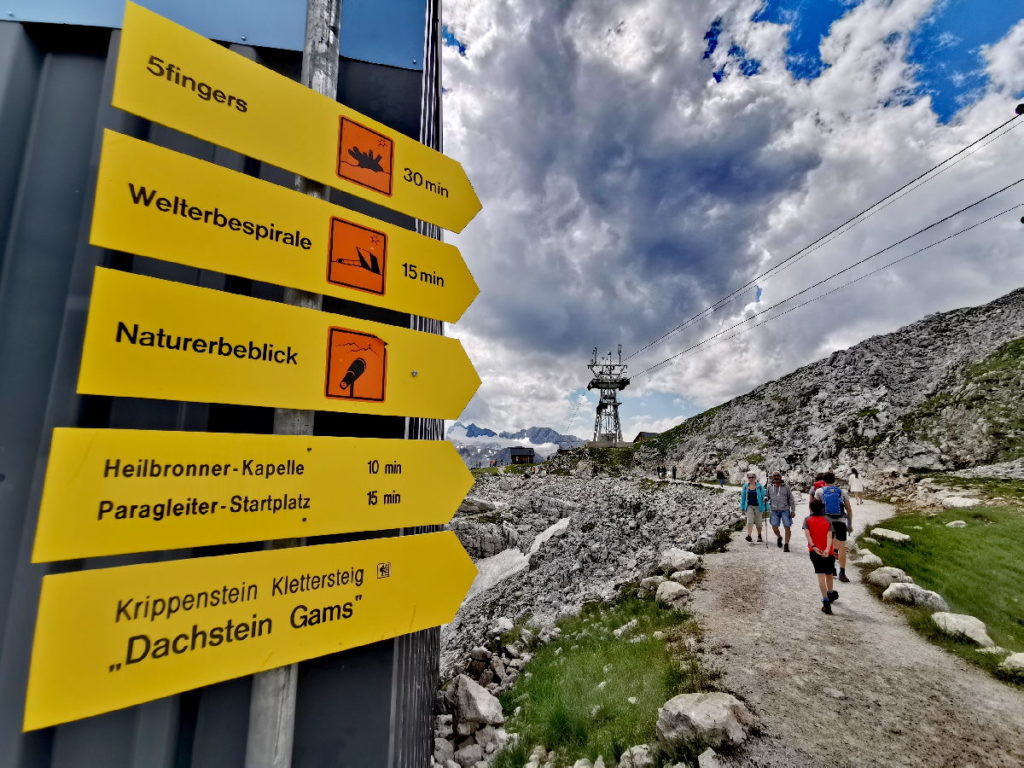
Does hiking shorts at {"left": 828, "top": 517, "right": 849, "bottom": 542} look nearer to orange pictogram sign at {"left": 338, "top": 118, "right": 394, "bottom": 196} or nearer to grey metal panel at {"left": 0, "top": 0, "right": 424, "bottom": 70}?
orange pictogram sign at {"left": 338, "top": 118, "right": 394, "bottom": 196}

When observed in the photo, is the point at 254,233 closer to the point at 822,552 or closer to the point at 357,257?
the point at 357,257

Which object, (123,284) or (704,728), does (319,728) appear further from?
(704,728)

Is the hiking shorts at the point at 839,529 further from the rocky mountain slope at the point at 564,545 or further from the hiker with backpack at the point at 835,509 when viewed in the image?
the rocky mountain slope at the point at 564,545

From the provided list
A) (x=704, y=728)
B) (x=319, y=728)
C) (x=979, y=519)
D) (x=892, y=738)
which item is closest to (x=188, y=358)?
(x=319, y=728)

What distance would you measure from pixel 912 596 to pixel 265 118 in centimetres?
1132

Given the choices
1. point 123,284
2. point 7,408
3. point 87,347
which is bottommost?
point 7,408

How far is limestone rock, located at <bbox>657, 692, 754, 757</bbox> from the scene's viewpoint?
397 centimetres

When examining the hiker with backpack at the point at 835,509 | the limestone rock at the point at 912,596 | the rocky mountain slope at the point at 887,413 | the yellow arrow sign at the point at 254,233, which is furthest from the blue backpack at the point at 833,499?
the rocky mountain slope at the point at 887,413

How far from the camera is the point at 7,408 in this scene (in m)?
1.93

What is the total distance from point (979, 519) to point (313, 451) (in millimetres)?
20525

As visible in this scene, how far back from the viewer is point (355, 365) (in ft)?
7.22

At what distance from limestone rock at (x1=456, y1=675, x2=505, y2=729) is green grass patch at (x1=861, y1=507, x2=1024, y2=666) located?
257 inches

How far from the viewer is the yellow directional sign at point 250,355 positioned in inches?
63.1

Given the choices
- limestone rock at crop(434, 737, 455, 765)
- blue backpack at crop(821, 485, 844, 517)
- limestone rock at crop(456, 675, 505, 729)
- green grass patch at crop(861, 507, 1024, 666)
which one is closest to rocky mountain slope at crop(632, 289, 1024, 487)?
green grass patch at crop(861, 507, 1024, 666)
